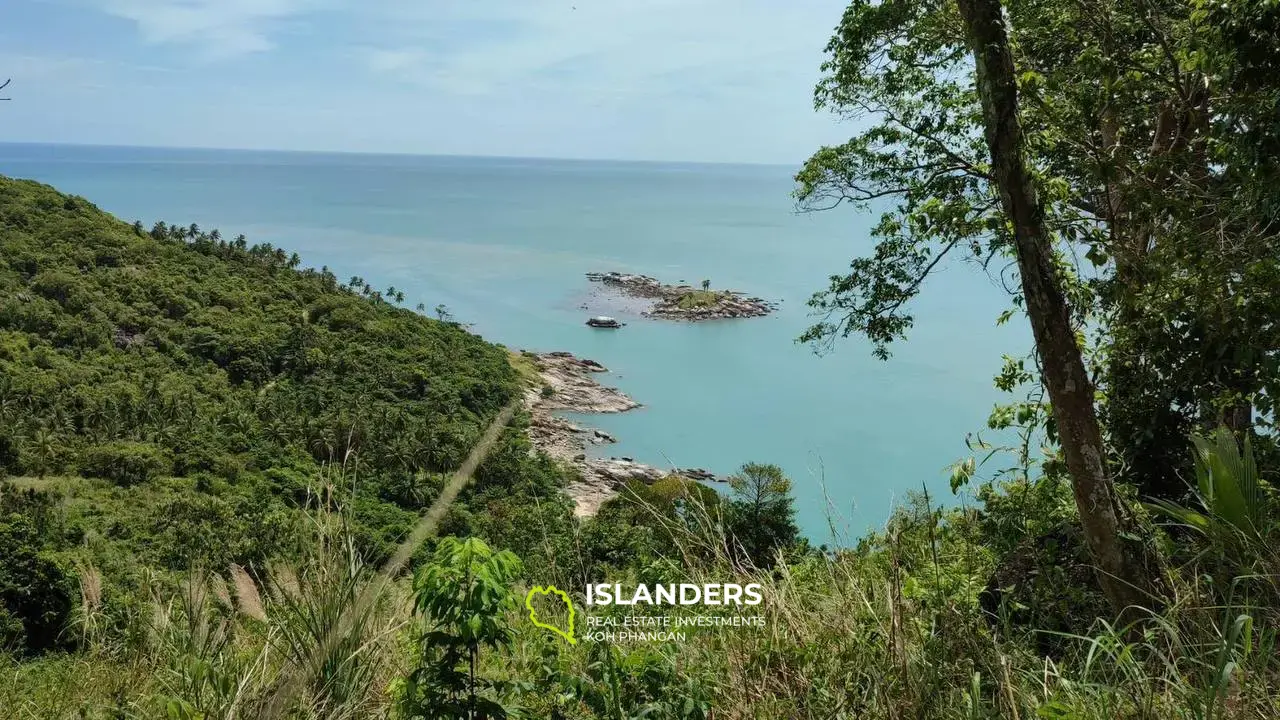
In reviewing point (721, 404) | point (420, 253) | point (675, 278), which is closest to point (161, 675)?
point (721, 404)

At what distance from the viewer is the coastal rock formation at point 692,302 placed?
47.9m

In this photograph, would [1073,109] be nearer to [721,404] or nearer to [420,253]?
[721,404]

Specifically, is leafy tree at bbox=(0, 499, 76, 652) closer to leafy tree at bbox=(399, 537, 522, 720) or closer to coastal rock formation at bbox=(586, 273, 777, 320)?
leafy tree at bbox=(399, 537, 522, 720)

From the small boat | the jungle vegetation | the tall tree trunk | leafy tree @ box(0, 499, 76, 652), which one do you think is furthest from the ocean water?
leafy tree @ box(0, 499, 76, 652)

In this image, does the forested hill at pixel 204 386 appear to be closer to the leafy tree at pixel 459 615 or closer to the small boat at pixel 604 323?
the small boat at pixel 604 323

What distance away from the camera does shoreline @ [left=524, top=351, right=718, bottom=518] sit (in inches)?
1101

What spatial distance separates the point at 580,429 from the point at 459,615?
32695 mm

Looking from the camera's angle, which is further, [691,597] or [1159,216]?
[1159,216]

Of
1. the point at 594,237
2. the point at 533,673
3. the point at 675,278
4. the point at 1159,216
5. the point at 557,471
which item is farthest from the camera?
the point at 594,237

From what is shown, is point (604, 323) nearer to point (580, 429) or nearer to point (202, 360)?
point (580, 429)

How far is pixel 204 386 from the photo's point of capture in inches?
1233

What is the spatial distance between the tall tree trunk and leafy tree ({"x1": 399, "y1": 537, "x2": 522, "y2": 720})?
5.49ft

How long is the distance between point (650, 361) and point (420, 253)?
34992mm

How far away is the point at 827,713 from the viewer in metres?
1.52
